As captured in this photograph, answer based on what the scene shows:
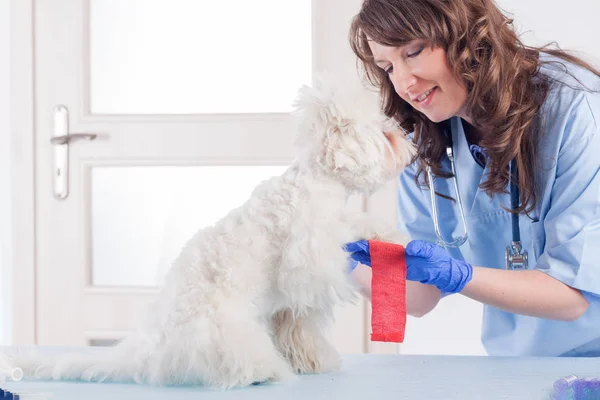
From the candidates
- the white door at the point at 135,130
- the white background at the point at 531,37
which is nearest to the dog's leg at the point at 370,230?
the white background at the point at 531,37

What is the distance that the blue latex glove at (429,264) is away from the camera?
108 centimetres

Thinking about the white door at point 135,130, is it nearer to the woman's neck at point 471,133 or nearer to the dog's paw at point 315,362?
the woman's neck at point 471,133

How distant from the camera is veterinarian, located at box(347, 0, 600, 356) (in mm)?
1209

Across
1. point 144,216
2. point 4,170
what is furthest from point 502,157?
point 4,170

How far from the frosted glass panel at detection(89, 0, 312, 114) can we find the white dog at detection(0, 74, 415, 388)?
1.36m

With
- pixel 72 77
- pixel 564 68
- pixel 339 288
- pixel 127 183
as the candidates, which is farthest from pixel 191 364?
pixel 72 77

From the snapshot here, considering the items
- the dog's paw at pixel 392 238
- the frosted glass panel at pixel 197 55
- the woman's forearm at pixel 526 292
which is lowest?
the woman's forearm at pixel 526 292

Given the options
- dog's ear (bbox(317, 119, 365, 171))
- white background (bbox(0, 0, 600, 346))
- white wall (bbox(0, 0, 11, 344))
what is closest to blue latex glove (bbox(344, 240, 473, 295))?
dog's ear (bbox(317, 119, 365, 171))

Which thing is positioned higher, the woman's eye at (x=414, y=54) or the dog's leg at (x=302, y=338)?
the woman's eye at (x=414, y=54)

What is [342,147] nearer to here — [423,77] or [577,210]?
[423,77]

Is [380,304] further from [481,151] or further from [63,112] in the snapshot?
[63,112]

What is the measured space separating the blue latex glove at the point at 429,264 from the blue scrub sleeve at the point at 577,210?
19 centimetres

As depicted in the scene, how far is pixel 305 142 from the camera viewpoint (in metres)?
1.11

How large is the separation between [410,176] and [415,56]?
1.16 ft
